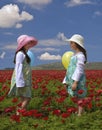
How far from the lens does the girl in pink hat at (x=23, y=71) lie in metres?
8.68

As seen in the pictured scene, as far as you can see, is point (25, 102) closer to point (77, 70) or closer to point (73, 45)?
point (77, 70)

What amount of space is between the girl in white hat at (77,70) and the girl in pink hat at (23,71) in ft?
2.66

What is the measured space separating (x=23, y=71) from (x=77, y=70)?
1.13 meters

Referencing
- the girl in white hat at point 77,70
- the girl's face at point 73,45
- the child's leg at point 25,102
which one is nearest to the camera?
the girl in white hat at point 77,70

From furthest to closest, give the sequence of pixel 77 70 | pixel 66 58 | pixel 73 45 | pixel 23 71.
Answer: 1. pixel 66 58
2. pixel 23 71
3. pixel 73 45
4. pixel 77 70

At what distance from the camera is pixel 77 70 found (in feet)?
27.9

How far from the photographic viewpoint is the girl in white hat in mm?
8484

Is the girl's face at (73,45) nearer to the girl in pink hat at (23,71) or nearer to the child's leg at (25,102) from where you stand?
the girl in pink hat at (23,71)

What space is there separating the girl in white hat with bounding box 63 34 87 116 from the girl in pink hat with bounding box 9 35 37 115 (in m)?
0.81

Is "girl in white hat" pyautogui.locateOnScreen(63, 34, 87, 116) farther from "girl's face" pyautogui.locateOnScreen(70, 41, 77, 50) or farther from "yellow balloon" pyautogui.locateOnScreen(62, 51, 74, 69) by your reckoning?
"yellow balloon" pyautogui.locateOnScreen(62, 51, 74, 69)

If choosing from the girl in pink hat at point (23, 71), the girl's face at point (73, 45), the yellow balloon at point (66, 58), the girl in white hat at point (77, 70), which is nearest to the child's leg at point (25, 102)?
the girl in pink hat at point (23, 71)

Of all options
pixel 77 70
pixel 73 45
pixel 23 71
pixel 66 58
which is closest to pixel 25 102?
pixel 23 71

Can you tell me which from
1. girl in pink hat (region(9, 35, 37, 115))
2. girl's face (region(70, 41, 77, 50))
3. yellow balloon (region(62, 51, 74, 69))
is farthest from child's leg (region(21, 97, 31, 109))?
yellow balloon (region(62, 51, 74, 69))

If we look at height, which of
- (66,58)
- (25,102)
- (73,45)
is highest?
(66,58)
